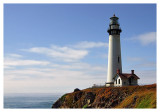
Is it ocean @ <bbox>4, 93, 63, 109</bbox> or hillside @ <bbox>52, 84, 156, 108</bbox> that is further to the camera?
ocean @ <bbox>4, 93, 63, 109</bbox>

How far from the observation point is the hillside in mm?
22469

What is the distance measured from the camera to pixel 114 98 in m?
27.3

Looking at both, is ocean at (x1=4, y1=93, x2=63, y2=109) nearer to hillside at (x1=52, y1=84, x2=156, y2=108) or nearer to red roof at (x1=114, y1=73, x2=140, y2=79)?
hillside at (x1=52, y1=84, x2=156, y2=108)

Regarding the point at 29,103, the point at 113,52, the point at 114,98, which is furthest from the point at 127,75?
the point at 29,103

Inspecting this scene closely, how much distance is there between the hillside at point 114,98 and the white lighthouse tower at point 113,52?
4.51 metres

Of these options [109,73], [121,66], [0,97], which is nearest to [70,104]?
[109,73]

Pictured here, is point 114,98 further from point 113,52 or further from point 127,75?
point 113,52

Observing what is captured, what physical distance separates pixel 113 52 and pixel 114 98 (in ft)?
32.5

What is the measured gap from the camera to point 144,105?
2077 cm

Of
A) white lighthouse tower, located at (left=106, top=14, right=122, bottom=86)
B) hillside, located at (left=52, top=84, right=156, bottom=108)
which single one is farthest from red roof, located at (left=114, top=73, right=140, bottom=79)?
hillside, located at (left=52, top=84, right=156, bottom=108)

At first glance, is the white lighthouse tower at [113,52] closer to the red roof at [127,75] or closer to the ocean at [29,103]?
the red roof at [127,75]

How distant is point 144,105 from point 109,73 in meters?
14.2

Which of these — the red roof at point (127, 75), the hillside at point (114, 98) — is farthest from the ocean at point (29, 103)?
the red roof at point (127, 75)

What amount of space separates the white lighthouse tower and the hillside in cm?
451
